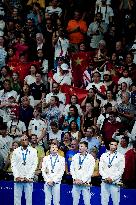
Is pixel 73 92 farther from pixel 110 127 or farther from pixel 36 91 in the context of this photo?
pixel 110 127

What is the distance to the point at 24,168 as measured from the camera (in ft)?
58.4

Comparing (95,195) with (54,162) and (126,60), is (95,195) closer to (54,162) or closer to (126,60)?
(54,162)

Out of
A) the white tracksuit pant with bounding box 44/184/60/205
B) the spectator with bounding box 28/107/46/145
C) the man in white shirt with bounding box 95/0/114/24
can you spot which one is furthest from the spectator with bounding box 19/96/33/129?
the man in white shirt with bounding box 95/0/114/24

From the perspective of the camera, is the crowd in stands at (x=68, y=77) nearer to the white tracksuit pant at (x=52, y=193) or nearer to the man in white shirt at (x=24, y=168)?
the man in white shirt at (x=24, y=168)

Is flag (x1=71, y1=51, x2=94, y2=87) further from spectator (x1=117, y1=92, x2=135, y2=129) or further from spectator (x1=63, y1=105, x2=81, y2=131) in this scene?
spectator (x1=117, y1=92, x2=135, y2=129)

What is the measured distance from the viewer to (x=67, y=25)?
23594 millimetres

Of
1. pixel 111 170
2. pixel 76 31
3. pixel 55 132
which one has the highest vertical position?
pixel 76 31

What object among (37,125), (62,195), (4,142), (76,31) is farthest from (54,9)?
(62,195)

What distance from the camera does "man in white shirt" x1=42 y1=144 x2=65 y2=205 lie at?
17.2m

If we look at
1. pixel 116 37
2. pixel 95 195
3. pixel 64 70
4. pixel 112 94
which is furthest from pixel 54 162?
pixel 116 37

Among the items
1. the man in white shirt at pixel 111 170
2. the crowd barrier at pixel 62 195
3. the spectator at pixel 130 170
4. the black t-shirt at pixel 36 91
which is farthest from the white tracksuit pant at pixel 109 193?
the black t-shirt at pixel 36 91

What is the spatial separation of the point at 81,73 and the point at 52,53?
4.26ft

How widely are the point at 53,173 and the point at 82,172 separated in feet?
2.23

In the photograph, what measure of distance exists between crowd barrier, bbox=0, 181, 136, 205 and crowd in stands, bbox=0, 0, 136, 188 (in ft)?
2.62
